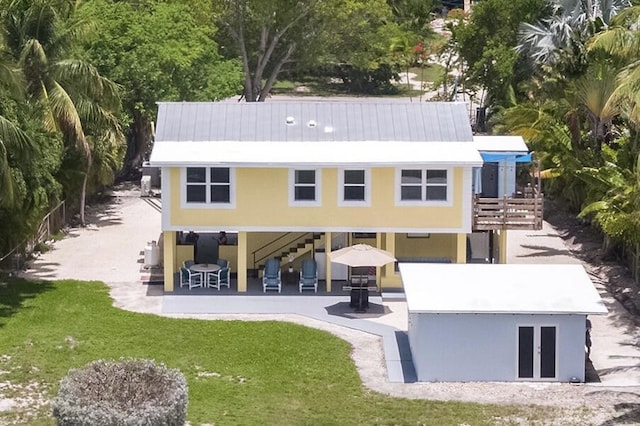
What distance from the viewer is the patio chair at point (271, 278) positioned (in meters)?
33.5

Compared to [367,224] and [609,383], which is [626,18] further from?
[609,383]

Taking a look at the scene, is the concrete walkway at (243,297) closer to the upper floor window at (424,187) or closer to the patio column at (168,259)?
the patio column at (168,259)

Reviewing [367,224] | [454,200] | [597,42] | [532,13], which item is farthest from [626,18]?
[532,13]

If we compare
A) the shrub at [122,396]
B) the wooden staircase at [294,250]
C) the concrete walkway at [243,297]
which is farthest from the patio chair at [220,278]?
the shrub at [122,396]

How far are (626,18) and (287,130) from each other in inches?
418

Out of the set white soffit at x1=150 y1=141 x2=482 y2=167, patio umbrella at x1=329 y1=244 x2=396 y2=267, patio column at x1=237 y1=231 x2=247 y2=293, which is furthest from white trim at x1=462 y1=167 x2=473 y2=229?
patio column at x1=237 y1=231 x2=247 y2=293

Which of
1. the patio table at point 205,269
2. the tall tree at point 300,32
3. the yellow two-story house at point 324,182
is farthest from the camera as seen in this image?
the tall tree at point 300,32

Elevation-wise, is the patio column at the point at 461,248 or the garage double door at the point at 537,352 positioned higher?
the patio column at the point at 461,248

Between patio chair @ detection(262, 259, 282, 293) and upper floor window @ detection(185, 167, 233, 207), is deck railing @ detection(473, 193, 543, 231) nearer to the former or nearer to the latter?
patio chair @ detection(262, 259, 282, 293)

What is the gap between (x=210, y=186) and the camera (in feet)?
109

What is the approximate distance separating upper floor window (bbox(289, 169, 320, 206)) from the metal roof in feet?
4.97

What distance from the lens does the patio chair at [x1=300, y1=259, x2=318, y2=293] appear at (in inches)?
1323

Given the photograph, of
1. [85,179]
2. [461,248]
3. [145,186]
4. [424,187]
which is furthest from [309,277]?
[145,186]

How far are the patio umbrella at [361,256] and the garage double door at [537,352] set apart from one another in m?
6.03
